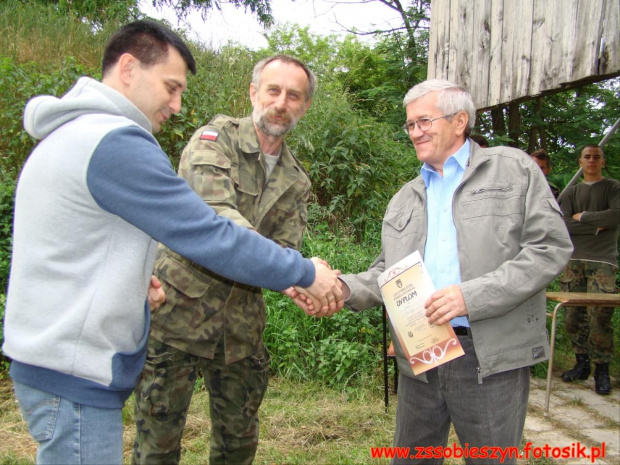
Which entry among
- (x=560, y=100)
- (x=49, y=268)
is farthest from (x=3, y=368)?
(x=560, y=100)

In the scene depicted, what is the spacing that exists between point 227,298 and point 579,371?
175 inches

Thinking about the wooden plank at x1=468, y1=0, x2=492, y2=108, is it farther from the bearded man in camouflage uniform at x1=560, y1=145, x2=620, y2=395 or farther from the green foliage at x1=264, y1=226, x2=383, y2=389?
the green foliage at x1=264, y1=226, x2=383, y2=389

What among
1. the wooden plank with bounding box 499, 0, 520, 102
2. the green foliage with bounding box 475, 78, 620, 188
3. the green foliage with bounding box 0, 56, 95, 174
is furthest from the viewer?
the green foliage with bounding box 475, 78, 620, 188

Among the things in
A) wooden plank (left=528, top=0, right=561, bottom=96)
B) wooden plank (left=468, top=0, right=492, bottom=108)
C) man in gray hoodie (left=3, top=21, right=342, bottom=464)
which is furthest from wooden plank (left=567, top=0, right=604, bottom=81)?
man in gray hoodie (left=3, top=21, right=342, bottom=464)

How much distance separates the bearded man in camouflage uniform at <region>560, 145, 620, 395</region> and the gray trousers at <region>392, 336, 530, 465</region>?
354 centimetres

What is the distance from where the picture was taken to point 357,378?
4.84 metres

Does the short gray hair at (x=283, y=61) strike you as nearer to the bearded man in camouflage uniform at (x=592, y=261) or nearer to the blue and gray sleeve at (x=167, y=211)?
the blue and gray sleeve at (x=167, y=211)

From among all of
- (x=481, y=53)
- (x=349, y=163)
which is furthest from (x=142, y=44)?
(x=349, y=163)

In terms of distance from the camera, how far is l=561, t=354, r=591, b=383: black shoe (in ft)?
17.9

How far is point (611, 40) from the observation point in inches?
132

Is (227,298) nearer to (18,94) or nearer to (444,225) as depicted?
(444,225)

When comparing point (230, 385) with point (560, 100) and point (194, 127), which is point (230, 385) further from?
point (560, 100)

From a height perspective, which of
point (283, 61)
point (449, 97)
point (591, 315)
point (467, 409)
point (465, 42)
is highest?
point (465, 42)

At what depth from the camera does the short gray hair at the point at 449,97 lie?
2.48 metres
